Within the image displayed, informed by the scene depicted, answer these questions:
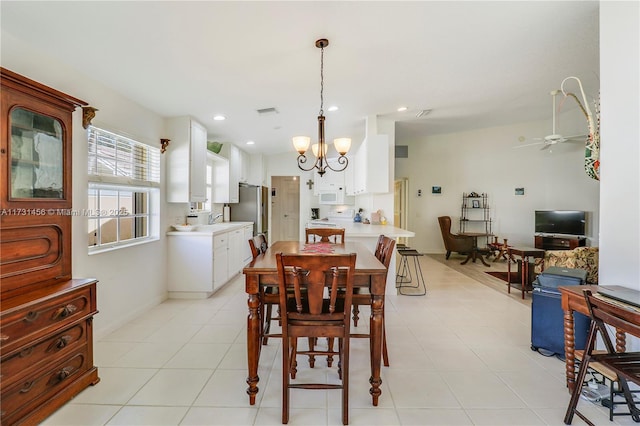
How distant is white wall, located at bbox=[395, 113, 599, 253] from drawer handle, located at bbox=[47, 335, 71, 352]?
6736 millimetres

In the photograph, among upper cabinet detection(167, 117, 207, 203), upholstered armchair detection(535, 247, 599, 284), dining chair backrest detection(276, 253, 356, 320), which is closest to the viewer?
dining chair backrest detection(276, 253, 356, 320)

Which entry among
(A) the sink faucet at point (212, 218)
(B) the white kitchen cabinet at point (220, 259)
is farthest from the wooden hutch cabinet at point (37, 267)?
(A) the sink faucet at point (212, 218)

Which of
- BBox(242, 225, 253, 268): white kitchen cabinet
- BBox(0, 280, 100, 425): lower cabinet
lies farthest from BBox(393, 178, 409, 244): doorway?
BBox(0, 280, 100, 425): lower cabinet

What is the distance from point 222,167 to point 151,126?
1903mm

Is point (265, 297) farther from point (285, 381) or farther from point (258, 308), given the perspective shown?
point (285, 381)

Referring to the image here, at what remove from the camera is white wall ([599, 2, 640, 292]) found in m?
1.82

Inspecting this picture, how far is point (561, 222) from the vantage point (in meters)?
6.35

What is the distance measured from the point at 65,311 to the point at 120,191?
1662 millimetres

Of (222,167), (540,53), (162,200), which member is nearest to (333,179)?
(222,167)

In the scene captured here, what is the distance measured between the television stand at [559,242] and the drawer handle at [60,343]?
7.93 metres

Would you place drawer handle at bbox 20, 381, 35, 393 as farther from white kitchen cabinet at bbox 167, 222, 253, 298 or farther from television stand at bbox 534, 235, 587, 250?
television stand at bbox 534, 235, 587, 250

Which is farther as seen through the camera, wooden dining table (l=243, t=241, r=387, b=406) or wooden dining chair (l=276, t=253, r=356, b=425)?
wooden dining table (l=243, t=241, r=387, b=406)

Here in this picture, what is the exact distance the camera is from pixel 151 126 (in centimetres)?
349

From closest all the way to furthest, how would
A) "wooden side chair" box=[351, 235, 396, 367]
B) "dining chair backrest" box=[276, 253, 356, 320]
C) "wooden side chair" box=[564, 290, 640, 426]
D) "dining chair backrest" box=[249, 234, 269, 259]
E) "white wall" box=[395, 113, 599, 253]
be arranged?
"wooden side chair" box=[564, 290, 640, 426], "dining chair backrest" box=[276, 253, 356, 320], "wooden side chair" box=[351, 235, 396, 367], "dining chair backrest" box=[249, 234, 269, 259], "white wall" box=[395, 113, 599, 253]
